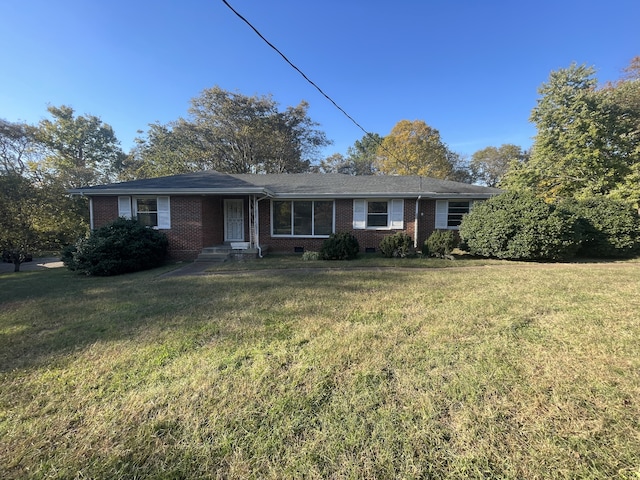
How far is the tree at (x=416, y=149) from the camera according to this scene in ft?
88.6

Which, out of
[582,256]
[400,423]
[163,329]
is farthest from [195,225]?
[582,256]

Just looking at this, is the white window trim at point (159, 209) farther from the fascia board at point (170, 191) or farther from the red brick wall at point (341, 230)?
the red brick wall at point (341, 230)

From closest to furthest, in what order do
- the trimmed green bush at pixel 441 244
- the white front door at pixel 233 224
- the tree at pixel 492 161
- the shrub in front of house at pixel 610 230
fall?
the shrub in front of house at pixel 610 230 < the trimmed green bush at pixel 441 244 < the white front door at pixel 233 224 < the tree at pixel 492 161

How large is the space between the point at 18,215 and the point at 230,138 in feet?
49.3

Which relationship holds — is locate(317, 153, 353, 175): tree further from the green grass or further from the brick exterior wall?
the green grass

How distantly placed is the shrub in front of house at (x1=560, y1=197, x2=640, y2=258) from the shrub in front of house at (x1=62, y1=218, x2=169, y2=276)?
14.2 meters

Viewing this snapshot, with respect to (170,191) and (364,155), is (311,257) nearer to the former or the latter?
(170,191)

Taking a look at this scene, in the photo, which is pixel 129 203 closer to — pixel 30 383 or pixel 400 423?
pixel 30 383

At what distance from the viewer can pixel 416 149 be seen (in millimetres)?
27016

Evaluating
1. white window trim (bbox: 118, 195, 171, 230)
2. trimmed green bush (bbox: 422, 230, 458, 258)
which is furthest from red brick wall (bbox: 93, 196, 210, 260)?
trimmed green bush (bbox: 422, 230, 458, 258)

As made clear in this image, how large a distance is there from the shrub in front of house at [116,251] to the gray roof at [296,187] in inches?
69.3

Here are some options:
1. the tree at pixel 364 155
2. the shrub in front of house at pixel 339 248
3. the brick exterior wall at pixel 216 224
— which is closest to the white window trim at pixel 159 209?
the brick exterior wall at pixel 216 224

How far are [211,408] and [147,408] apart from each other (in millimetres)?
491

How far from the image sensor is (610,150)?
14102 millimetres
